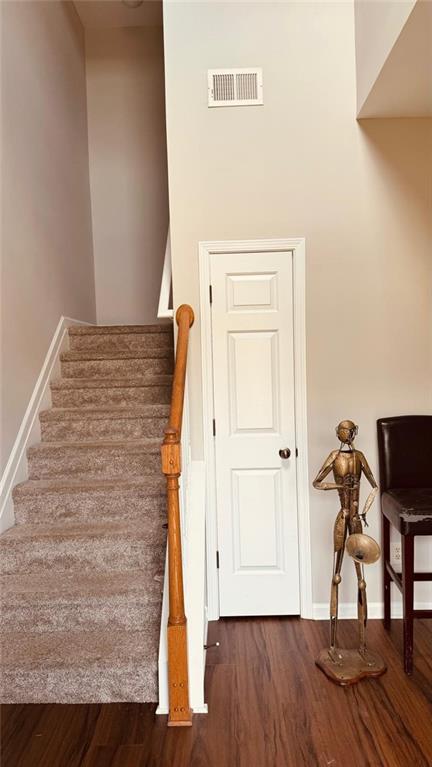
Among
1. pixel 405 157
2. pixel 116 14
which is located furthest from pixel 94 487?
pixel 116 14

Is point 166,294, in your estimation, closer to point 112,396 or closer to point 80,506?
point 112,396

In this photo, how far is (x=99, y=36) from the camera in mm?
4992

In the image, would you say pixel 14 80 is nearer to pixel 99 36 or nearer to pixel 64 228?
pixel 64 228

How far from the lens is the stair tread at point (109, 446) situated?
123 inches

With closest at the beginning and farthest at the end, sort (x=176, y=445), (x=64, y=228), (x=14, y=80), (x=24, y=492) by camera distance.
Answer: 1. (x=176, y=445)
2. (x=24, y=492)
3. (x=14, y=80)
4. (x=64, y=228)

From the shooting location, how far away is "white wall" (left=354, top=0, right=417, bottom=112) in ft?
7.00

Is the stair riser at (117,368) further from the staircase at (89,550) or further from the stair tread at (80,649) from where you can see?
the stair tread at (80,649)

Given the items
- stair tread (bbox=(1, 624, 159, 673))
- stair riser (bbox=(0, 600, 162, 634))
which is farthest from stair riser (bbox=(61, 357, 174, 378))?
stair tread (bbox=(1, 624, 159, 673))

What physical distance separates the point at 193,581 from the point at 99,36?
16.8 feet

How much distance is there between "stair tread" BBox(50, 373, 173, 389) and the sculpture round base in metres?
1.94

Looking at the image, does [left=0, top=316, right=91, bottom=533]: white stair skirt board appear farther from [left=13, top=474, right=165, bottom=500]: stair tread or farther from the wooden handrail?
the wooden handrail

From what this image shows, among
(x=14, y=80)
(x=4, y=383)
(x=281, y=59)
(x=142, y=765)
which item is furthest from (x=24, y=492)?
(x=281, y=59)

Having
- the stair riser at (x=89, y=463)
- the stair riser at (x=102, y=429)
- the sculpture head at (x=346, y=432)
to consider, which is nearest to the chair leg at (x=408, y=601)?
the sculpture head at (x=346, y=432)

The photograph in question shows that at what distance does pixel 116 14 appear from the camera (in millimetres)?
4734
